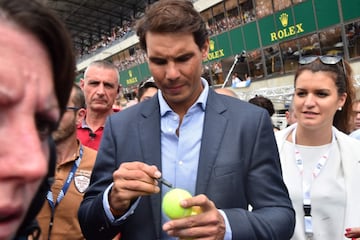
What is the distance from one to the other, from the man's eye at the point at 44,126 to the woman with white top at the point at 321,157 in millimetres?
1672

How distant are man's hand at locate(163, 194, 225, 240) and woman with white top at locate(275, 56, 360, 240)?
1.03 meters

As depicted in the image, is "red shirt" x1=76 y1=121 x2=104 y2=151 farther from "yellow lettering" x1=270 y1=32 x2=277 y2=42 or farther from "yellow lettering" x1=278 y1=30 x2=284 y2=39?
"yellow lettering" x1=270 y1=32 x2=277 y2=42

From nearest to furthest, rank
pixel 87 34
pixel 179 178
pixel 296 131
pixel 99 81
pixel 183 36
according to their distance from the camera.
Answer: pixel 179 178 → pixel 183 36 → pixel 296 131 → pixel 99 81 → pixel 87 34

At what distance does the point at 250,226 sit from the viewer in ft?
4.33

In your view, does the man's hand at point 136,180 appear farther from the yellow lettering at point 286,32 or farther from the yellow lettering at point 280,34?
the yellow lettering at point 280,34

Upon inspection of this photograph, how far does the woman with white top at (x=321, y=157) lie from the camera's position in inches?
77.5

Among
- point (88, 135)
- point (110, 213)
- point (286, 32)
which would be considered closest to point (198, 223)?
point (110, 213)

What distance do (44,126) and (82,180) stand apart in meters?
1.44

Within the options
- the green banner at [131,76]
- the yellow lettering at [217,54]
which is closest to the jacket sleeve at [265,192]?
the yellow lettering at [217,54]

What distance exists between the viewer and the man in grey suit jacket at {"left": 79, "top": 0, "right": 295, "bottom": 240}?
52.7 inches

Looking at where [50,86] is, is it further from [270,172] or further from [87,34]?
[87,34]

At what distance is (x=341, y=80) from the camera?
234 centimetres

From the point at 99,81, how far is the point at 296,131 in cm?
180

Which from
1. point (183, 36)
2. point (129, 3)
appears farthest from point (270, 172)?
point (129, 3)
